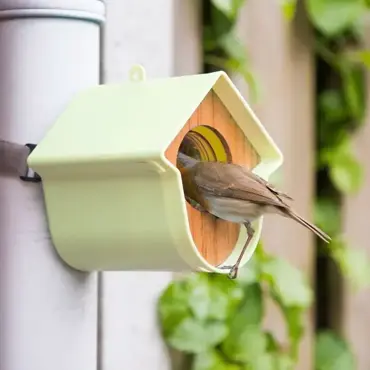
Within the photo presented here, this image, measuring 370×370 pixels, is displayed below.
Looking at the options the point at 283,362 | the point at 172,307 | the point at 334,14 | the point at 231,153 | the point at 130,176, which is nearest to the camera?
the point at 130,176

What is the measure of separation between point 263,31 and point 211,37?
0.12 metres

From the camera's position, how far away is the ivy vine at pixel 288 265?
135 cm

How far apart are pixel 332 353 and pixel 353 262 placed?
0.50 ft

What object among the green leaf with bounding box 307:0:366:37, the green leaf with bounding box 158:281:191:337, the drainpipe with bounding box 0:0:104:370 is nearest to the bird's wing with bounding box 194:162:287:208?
the drainpipe with bounding box 0:0:104:370

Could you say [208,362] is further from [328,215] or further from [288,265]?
[328,215]

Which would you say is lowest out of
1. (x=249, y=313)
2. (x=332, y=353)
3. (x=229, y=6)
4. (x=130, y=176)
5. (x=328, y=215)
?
(x=332, y=353)

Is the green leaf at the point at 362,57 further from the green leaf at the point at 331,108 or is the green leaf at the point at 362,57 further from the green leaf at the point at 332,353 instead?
the green leaf at the point at 332,353

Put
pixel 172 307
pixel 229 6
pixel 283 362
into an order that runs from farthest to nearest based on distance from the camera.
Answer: pixel 283 362 < pixel 229 6 < pixel 172 307

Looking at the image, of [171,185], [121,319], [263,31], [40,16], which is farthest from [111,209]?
[263,31]

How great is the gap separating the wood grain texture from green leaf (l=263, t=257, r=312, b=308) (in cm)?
48

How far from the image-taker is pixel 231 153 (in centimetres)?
101

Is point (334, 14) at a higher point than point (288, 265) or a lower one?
higher

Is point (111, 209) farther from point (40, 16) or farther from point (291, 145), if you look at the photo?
point (291, 145)

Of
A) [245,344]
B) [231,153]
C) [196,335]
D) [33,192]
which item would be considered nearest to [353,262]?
[245,344]
